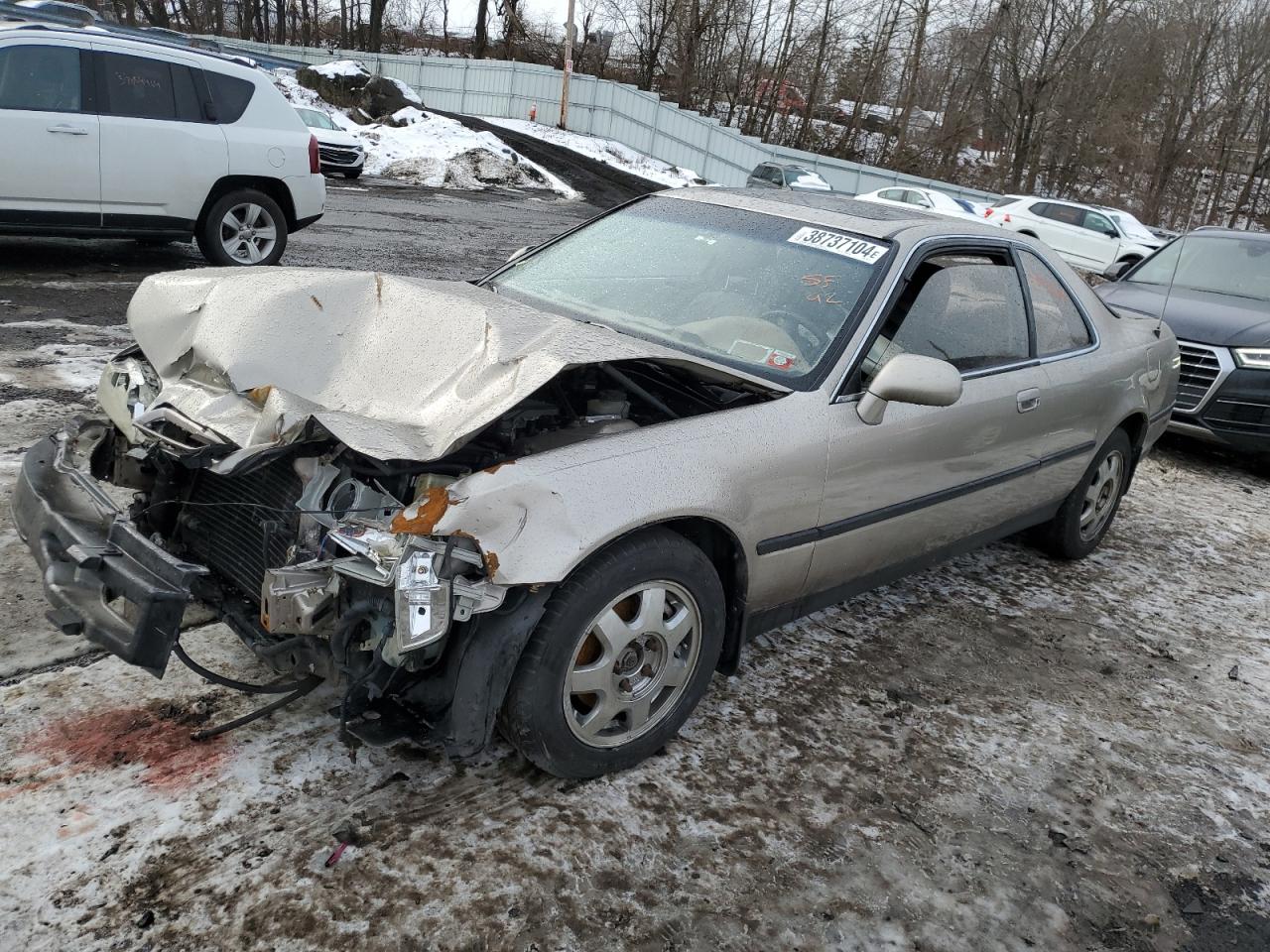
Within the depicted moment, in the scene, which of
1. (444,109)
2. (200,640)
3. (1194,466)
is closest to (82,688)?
(200,640)

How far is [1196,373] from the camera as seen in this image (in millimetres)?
7078

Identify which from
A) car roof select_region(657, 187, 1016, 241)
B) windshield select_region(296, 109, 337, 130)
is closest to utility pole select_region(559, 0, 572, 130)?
windshield select_region(296, 109, 337, 130)

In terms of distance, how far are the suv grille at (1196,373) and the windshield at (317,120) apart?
53.2 ft

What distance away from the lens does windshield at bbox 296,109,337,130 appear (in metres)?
19.0

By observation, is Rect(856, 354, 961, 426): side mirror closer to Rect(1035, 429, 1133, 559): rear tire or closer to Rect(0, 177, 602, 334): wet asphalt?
Rect(1035, 429, 1133, 559): rear tire

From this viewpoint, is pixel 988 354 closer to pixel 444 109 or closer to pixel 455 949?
pixel 455 949

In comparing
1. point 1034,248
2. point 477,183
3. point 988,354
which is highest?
point 1034,248

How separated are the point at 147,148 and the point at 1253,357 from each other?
8379 millimetres

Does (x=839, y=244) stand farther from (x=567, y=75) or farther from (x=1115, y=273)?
(x=567, y=75)

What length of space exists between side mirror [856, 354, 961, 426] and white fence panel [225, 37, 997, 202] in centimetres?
2822

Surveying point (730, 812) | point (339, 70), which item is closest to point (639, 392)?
point (730, 812)

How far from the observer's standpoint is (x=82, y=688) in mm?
2900

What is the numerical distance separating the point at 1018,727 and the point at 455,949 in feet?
6.95

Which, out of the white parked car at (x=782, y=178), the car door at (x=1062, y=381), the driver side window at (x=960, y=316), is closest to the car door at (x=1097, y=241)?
the white parked car at (x=782, y=178)
